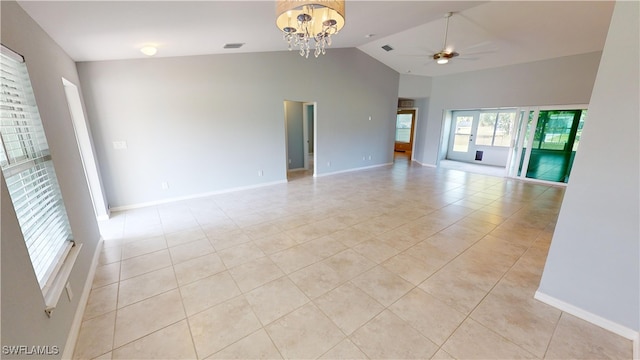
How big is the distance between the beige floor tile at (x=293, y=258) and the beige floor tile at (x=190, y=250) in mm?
839

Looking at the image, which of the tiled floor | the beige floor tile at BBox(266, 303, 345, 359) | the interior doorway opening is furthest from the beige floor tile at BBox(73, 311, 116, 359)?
the interior doorway opening

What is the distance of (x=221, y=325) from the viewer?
1826mm

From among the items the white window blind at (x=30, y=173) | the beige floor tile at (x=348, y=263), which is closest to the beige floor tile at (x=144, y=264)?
the white window blind at (x=30, y=173)

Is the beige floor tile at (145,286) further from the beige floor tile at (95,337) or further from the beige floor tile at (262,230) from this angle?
the beige floor tile at (262,230)

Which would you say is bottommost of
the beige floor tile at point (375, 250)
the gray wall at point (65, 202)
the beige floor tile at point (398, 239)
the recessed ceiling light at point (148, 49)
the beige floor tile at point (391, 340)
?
the beige floor tile at point (391, 340)

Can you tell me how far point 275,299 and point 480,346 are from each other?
156 centimetres

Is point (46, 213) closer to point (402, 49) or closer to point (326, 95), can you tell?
point (326, 95)

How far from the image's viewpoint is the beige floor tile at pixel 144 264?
2473 millimetres

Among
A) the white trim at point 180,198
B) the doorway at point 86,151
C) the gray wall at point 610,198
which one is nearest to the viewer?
the gray wall at point 610,198

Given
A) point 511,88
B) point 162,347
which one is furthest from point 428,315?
point 511,88

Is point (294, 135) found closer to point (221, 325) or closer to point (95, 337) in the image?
point (221, 325)

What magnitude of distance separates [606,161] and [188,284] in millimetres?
3496

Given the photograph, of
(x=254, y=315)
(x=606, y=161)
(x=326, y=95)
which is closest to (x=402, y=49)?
(x=326, y=95)

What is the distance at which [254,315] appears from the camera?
192 centimetres
